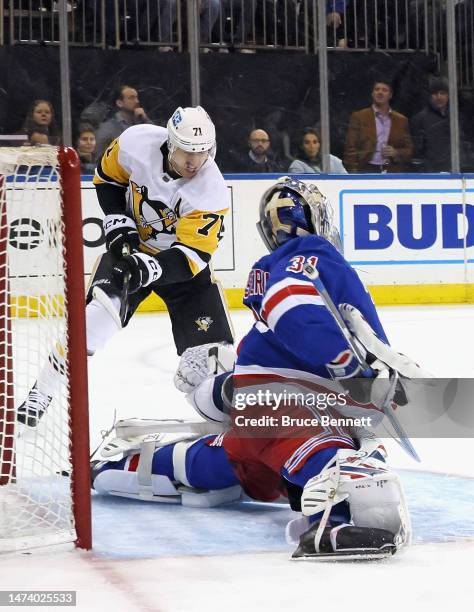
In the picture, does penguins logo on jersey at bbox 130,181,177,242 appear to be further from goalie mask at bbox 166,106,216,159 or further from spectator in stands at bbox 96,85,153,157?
spectator in stands at bbox 96,85,153,157

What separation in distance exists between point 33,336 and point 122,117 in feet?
16.7

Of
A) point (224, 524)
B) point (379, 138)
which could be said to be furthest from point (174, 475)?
point (379, 138)

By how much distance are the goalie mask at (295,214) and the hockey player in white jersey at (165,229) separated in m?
0.94

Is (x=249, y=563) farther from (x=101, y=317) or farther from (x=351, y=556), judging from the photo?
(x=101, y=317)

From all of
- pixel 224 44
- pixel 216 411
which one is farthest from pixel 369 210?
pixel 216 411

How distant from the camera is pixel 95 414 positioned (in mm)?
3658

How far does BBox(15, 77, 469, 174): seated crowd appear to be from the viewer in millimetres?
7199

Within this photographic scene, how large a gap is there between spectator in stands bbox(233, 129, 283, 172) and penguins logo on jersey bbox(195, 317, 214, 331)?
4070 millimetres

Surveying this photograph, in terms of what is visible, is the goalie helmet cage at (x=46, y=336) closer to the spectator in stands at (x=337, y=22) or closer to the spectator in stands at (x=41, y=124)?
the spectator in stands at (x=41, y=124)

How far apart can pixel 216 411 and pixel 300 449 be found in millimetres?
373

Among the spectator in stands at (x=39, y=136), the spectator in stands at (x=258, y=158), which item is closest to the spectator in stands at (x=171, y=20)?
the spectator in stands at (x=258, y=158)

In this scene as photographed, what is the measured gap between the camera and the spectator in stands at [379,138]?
7781mm

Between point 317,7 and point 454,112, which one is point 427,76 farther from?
point 317,7

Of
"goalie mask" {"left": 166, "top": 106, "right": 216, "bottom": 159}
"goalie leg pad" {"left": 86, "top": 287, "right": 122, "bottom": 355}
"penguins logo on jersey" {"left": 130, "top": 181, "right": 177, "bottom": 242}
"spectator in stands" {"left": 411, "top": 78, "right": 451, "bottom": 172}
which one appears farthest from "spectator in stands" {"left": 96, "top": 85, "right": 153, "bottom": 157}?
"goalie leg pad" {"left": 86, "top": 287, "right": 122, "bottom": 355}
